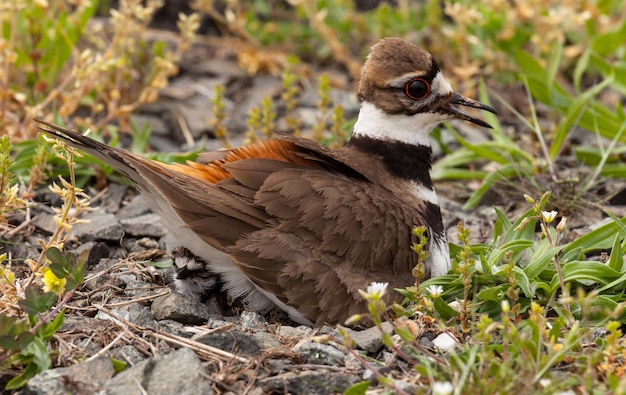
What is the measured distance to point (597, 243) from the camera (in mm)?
4398

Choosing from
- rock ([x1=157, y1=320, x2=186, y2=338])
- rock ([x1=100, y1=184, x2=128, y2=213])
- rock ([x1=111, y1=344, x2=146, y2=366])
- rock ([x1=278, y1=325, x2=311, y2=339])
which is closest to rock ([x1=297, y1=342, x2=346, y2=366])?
rock ([x1=278, y1=325, x2=311, y2=339])

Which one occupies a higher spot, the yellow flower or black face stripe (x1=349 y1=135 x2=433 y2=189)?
black face stripe (x1=349 y1=135 x2=433 y2=189)

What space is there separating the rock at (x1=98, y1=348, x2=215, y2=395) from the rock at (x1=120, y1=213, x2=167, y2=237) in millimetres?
1557

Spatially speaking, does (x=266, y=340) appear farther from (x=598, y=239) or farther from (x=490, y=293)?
(x=598, y=239)

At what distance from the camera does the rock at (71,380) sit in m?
3.27

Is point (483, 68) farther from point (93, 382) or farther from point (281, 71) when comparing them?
point (93, 382)

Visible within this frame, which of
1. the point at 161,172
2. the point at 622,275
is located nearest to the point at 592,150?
the point at 622,275

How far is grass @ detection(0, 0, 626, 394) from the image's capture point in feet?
11.0

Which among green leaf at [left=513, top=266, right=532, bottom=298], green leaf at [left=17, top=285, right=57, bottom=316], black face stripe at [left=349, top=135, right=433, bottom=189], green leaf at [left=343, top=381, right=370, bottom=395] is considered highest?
black face stripe at [left=349, top=135, right=433, bottom=189]

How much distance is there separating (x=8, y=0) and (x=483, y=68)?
3.68 m

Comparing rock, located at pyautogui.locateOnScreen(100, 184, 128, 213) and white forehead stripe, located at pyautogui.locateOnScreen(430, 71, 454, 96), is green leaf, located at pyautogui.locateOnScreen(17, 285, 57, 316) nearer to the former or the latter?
rock, located at pyautogui.locateOnScreen(100, 184, 128, 213)

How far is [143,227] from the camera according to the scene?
498 centimetres

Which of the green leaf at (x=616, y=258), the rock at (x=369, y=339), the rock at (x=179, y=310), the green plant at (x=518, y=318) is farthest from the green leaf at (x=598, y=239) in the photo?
the rock at (x=179, y=310)

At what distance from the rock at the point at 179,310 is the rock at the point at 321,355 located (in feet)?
1.84
